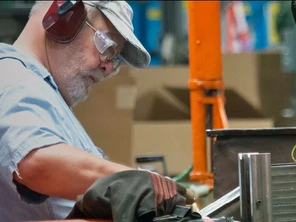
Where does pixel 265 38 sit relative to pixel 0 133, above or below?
below

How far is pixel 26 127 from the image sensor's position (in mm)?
1382

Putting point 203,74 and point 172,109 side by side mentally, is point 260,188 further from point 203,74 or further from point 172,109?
point 172,109

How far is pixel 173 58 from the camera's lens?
16.6 ft

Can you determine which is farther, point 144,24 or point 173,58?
point 144,24

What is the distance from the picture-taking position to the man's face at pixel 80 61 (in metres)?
1.91

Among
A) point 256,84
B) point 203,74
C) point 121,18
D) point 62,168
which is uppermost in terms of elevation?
point 121,18

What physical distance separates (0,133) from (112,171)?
0.26 m

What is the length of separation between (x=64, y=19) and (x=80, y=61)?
0.45 feet

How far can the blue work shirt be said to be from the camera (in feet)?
4.52

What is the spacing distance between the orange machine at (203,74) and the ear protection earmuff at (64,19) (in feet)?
3.14

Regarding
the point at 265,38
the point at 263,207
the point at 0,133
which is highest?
the point at 0,133

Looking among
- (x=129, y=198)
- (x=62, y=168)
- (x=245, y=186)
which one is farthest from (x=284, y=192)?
(x=62, y=168)

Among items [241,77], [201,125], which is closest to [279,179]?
[201,125]

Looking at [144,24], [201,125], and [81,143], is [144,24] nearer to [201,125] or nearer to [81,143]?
[201,125]
